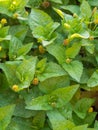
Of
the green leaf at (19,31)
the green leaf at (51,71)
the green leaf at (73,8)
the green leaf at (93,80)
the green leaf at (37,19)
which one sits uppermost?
the green leaf at (73,8)

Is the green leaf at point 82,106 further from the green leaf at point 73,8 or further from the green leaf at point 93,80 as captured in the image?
the green leaf at point 73,8

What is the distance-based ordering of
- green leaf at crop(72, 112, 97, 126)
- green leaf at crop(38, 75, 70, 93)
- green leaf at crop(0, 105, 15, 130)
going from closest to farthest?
1. green leaf at crop(0, 105, 15, 130)
2. green leaf at crop(38, 75, 70, 93)
3. green leaf at crop(72, 112, 97, 126)

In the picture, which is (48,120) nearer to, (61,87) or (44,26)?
(61,87)

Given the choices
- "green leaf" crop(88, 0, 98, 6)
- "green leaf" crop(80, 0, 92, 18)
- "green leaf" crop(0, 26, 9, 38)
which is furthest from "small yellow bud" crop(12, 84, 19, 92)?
"green leaf" crop(88, 0, 98, 6)

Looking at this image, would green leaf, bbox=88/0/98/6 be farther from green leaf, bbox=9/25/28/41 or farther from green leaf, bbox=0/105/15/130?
green leaf, bbox=0/105/15/130

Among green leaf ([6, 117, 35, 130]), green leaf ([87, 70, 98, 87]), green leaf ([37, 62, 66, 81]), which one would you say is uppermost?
green leaf ([37, 62, 66, 81])

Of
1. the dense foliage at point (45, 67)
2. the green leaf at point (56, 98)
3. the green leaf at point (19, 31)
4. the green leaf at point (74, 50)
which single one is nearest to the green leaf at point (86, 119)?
the dense foliage at point (45, 67)

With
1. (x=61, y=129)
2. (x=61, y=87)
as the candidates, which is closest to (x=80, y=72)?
(x=61, y=87)

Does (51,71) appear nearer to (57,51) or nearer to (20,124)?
(57,51)

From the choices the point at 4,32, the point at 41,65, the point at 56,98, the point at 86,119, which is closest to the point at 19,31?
the point at 4,32
